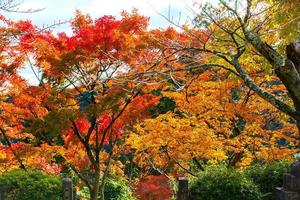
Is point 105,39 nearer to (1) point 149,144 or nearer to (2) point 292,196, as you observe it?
(1) point 149,144

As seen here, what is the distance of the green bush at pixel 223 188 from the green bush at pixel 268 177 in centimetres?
55

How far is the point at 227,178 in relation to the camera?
11.5 m

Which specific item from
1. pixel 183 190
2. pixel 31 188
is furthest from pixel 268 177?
pixel 31 188

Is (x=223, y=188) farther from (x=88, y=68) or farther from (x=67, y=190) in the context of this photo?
(x=88, y=68)

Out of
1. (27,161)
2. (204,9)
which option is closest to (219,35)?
(204,9)

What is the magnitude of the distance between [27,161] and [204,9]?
1452 cm

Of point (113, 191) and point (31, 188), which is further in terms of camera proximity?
point (113, 191)

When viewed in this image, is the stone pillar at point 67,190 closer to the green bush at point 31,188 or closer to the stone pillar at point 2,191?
the stone pillar at point 2,191

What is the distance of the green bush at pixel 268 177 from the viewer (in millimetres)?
11922

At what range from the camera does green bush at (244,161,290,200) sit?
1192cm

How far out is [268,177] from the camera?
12094 millimetres

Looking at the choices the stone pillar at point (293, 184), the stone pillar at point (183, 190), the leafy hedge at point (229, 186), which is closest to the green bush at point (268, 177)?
the leafy hedge at point (229, 186)

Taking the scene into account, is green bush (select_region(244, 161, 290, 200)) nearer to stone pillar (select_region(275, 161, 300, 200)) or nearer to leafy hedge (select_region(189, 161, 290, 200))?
leafy hedge (select_region(189, 161, 290, 200))

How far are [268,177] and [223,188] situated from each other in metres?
1.43
